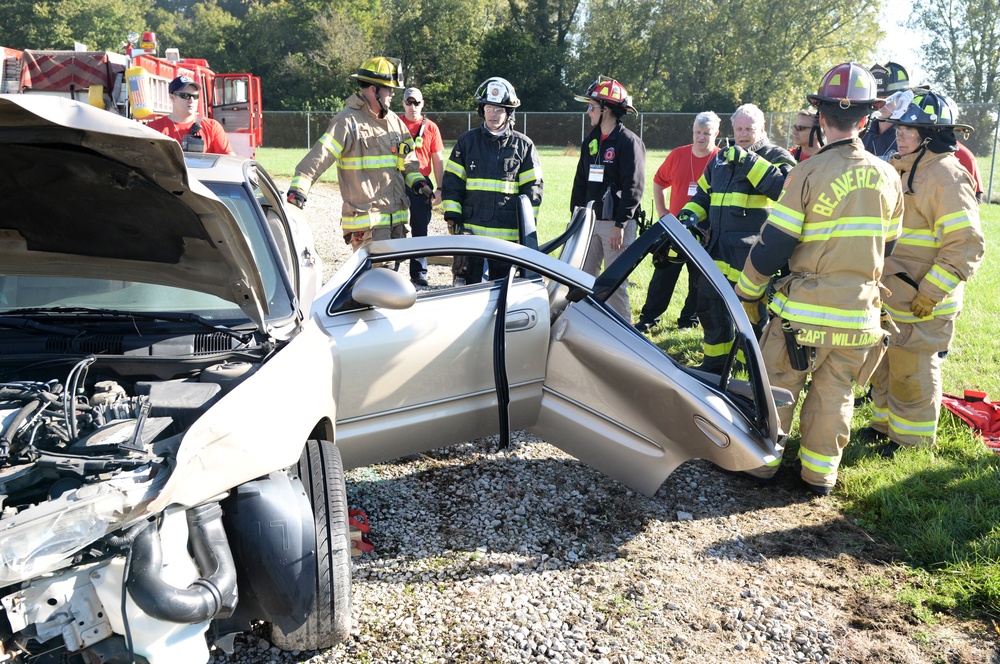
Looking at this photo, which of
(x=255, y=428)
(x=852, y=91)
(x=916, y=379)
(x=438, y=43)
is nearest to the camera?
(x=255, y=428)

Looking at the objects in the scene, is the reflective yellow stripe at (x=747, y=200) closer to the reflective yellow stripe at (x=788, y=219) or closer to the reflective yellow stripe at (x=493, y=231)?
the reflective yellow stripe at (x=788, y=219)

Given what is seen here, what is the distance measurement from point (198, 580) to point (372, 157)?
4.77m

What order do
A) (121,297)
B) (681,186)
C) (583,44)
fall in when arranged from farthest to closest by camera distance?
1. (583,44)
2. (681,186)
3. (121,297)

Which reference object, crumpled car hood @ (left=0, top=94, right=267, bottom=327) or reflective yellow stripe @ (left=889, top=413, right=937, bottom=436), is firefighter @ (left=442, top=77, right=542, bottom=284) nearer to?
reflective yellow stripe @ (left=889, top=413, right=937, bottom=436)

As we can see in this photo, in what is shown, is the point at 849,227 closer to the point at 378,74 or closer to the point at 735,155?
the point at 735,155

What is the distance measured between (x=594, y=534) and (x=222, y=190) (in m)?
2.38

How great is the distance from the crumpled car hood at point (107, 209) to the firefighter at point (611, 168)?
165 inches

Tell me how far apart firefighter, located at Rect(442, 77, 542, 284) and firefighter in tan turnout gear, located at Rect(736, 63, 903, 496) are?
239 centimetres

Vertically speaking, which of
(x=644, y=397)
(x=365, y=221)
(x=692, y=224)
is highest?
(x=692, y=224)

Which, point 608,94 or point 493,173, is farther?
point 608,94

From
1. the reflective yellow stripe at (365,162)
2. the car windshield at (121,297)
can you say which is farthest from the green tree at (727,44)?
the car windshield at (121,297)

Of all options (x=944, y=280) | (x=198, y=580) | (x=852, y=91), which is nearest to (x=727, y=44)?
(x=944, y=280)

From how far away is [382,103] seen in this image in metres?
6.52

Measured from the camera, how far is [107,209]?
9.39ft
